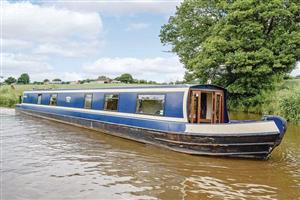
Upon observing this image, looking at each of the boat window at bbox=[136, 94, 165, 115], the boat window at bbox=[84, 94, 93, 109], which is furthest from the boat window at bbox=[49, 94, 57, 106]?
the boat window at bbox=[136, 94, 165, 115]

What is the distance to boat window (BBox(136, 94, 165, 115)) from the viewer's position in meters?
12.1

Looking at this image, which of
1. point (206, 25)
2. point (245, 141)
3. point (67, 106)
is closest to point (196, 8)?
point (206, 25)

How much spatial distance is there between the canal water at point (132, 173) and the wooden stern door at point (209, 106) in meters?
1.77

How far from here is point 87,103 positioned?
17062 mm

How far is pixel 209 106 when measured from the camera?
12102 millimetres

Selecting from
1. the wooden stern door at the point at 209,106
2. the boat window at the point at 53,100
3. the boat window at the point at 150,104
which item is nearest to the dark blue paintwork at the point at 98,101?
the boat window at the point at 150,104

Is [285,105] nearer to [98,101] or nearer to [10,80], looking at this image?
[98,101]

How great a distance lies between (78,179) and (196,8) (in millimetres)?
23194

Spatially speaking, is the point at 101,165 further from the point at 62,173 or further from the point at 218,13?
the point at 218,13

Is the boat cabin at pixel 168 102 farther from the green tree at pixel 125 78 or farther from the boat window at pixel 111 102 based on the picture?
the green tree at pixel 125 78

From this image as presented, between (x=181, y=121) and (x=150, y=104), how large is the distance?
200 centimetres

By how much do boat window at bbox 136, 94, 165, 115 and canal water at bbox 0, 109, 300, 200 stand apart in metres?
1.23

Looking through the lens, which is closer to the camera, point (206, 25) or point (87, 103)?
point (87, 103)

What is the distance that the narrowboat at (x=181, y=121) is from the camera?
9.81 meters
